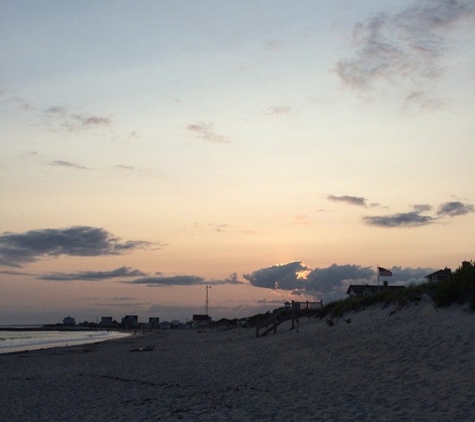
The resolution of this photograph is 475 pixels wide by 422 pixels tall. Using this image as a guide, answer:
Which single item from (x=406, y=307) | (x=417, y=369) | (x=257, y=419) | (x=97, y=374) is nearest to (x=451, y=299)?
(x=406, y=307)

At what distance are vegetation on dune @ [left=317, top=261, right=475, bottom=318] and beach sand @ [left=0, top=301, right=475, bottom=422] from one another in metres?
0.52

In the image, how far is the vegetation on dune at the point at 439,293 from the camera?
21172 millimetres

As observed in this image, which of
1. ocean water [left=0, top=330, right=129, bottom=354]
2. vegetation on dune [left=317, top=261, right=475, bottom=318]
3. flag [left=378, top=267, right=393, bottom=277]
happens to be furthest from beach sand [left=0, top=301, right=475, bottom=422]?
ocean water [left=0, top=330, right=129, bottom=354]

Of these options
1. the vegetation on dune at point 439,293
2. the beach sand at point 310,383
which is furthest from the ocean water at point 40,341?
the vegetation on dune at point 439,293

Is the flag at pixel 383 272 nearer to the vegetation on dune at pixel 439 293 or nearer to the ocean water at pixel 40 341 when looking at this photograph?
the vegetation on dune at pixel 439 293

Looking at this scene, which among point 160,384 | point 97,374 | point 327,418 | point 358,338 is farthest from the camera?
point 97,374

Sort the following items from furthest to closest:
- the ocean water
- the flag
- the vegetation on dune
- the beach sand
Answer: the ocean water < the flag < the vegetation on dune < the beach sand

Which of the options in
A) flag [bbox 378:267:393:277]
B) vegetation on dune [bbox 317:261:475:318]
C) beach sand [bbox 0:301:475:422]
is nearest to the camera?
beach sand [bbox 0:301:475:422]

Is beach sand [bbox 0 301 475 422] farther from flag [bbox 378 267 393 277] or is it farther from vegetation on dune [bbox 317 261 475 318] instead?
flag [bbox 378 267 393 277]

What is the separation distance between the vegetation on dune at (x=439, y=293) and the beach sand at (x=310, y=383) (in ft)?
1.70

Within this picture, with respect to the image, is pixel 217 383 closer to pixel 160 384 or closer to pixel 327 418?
pixel 160 384

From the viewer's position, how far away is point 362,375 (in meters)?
17.7

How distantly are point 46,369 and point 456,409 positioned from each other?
2759 centimetres

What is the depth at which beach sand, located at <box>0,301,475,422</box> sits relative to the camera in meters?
13.6
